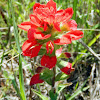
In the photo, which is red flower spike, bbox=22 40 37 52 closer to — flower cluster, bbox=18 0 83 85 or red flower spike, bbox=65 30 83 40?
flower cluster, bbox=18 0 83 85

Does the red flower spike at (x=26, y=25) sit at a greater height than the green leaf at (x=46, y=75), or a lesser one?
greater

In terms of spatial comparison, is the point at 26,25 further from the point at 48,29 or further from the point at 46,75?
the point at 46,75

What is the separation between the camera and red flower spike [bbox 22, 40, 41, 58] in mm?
932

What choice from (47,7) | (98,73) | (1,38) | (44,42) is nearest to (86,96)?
(98,73)

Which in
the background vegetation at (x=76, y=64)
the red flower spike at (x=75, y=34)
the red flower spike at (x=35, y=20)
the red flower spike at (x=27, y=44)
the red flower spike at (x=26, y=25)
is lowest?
the background vegetation at (x=76, y=64)

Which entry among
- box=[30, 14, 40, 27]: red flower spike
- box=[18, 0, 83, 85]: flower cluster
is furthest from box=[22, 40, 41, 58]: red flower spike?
box=[30, 14, 40, 27]: red flower spike

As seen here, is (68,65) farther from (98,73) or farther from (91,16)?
(91,16)

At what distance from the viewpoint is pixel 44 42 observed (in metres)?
0.99

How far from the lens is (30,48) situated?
96cm

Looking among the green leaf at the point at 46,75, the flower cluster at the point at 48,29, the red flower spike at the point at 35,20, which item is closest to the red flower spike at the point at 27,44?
the flower cluster at the point at 48,29

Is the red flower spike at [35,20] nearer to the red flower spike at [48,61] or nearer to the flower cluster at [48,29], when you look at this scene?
the flower cluster at [48,29]

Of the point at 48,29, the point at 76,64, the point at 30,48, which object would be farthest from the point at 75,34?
the point at 76,64

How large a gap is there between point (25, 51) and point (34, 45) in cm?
7

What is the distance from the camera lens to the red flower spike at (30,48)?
36.7 inches
